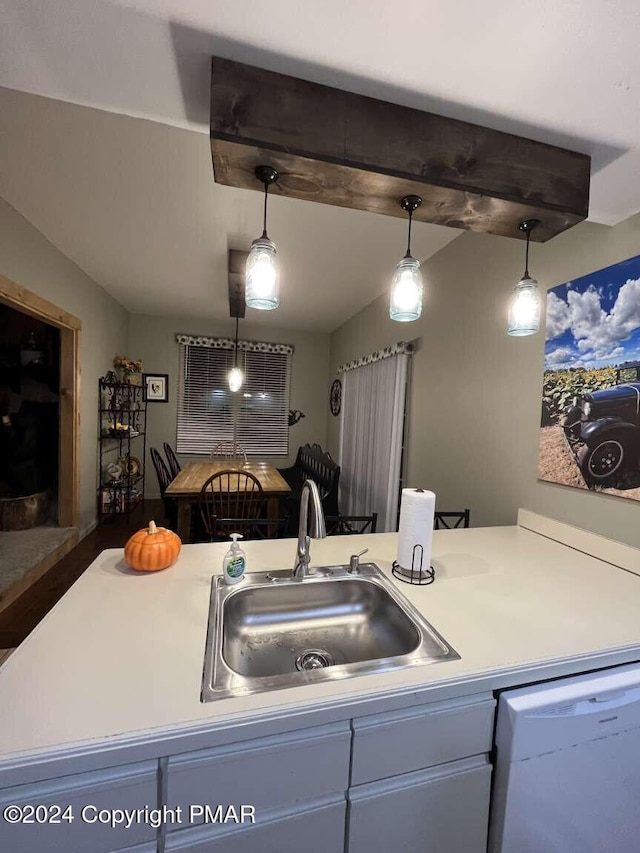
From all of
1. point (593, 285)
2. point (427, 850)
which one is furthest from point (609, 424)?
point (427, 850)

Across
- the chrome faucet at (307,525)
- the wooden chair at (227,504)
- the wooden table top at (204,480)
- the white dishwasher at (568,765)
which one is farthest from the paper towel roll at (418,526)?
the wooden table top at (204,480)

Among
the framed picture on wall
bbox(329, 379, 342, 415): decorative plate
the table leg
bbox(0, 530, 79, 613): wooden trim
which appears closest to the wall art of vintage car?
the table leg

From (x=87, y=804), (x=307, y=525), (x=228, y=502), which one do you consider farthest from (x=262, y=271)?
(x=228, y=502)

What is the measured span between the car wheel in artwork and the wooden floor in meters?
2.86

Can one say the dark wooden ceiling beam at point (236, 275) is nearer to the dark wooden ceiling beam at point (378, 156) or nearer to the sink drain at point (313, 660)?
the dark wooden ceiling beam at point (378, 156)

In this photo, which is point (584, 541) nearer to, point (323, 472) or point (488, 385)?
point (488, 385)

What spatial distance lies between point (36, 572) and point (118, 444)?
6.42ft

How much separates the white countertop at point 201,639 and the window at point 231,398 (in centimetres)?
367

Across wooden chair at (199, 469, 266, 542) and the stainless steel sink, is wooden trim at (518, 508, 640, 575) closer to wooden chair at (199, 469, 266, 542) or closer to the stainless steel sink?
the stainless steel sink

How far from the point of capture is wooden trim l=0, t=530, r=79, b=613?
221cm

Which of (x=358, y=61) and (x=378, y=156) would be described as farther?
(x=378, y=156)

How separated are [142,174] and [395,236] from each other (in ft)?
4.93

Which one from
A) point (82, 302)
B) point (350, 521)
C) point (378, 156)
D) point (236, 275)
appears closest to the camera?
point (378, 156)

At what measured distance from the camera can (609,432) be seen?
4.46 ft
